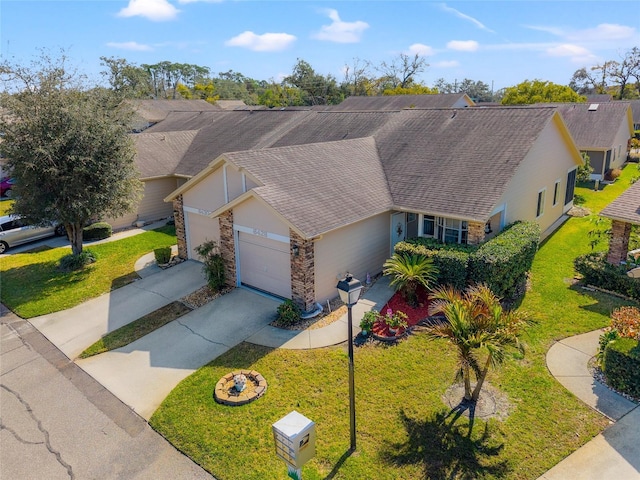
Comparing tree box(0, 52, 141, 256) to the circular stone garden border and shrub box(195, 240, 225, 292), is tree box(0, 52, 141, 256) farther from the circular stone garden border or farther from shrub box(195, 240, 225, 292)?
the circular stone garden border

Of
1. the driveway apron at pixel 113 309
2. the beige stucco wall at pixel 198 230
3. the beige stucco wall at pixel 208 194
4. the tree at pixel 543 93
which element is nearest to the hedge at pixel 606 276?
the beige stucco wall at pixel 208 194

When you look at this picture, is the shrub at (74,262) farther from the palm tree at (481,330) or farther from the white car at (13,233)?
the palm tree at (481,330)

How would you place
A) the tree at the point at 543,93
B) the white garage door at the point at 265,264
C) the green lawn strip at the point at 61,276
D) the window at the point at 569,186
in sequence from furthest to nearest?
the tree at the point at 543,93 < the window at the point at 569,186 < the green lawn strip at the point at 61,276 < the white garage door at the point at 265,264

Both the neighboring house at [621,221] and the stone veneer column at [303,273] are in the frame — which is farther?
the neighboring house at [621,221]

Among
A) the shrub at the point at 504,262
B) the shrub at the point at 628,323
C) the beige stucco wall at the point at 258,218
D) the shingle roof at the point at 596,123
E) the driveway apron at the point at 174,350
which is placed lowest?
the driveway apron at the point at 174,350

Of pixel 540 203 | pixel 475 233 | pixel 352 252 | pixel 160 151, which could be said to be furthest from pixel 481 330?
pixel 160 151

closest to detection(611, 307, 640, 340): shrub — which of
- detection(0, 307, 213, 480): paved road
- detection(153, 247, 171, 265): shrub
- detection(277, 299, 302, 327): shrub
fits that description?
detection(277, 299, 302, 327): shrub

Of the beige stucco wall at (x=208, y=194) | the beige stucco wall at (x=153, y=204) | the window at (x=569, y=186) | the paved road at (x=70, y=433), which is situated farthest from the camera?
the beige stucco wall at (x=153, y=204)

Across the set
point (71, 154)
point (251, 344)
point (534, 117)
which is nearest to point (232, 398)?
point (251, 344)
